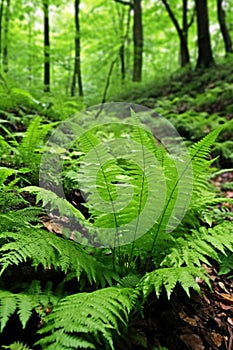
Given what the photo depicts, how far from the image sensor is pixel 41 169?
2.73 m

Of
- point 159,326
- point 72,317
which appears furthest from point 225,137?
point 72,317

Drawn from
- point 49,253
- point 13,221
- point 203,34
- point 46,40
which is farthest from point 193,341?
point 203,34

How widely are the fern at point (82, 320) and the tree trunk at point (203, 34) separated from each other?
950 centimetres

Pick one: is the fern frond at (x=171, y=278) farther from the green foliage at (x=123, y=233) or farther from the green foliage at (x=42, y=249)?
the green foliage at (x=42, y=249)

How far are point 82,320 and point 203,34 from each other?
973cm

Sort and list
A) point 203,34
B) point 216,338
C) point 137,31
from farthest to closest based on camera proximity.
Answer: point 137,31
point 203,34
point 216,338

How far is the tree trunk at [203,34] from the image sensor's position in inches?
365

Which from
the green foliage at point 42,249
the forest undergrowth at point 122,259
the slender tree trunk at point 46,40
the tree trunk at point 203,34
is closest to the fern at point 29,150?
the forest undergrowth at point 122,259

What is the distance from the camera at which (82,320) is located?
1.27m

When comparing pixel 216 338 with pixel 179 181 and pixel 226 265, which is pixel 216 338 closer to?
pixel 226 265

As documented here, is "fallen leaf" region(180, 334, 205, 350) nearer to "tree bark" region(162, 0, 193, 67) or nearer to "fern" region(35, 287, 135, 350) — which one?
"fern" region(35, 287, 135, 350)

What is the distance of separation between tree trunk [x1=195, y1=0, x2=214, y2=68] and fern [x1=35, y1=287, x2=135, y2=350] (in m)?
9.50

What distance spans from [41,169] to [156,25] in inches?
551

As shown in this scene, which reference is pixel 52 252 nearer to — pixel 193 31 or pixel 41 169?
pixel 41 169
